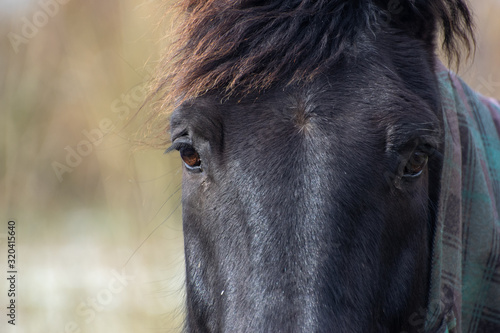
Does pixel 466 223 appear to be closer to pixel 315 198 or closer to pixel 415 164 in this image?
pixel 415 164

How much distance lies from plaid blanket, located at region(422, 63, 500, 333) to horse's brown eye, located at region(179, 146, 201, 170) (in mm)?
996

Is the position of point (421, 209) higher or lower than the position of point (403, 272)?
higher

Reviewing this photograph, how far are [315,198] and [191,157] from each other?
59cm

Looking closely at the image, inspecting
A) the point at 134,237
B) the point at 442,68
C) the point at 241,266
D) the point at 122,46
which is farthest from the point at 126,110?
the point at 241,266

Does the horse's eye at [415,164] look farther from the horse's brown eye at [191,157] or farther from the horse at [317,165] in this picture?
the horse's brown eye at [191,157]

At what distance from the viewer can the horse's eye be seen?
174 centimetres

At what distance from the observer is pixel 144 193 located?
641 cm

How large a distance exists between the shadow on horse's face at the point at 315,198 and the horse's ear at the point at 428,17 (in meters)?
0.16

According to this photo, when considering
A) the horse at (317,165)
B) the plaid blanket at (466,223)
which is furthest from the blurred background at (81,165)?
the horse at (317,165)

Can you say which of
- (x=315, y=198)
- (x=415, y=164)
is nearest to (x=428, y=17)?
(x=415, y=164)

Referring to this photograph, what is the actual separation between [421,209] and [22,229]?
579 cm

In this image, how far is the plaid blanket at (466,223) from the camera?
1985 mm

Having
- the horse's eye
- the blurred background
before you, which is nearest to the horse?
the horse's eye

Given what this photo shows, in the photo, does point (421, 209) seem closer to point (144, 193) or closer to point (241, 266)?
point (241, 266)
